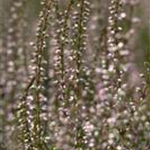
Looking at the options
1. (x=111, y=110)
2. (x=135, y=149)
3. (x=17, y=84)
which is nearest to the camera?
(x=111, y=110)

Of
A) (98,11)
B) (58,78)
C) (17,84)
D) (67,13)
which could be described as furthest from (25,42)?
(67,13)

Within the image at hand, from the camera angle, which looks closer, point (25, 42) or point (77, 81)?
point (77, 81)

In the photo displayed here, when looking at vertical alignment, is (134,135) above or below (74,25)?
below

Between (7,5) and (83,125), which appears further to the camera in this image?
(7,5)

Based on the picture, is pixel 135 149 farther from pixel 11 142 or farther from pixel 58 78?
pixel 11 142

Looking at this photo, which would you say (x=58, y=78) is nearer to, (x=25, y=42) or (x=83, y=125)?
(x=83, y=125)

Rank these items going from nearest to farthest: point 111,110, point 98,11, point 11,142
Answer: point 111,110
point 11,142
point 98,11

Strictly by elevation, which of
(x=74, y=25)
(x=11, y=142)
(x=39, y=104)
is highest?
(x=74, y=25)

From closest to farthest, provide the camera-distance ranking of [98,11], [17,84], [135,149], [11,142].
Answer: [135,149]
[11,142]
[17,84]
[98,11]

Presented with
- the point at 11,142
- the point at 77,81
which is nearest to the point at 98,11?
the point at 11,142
